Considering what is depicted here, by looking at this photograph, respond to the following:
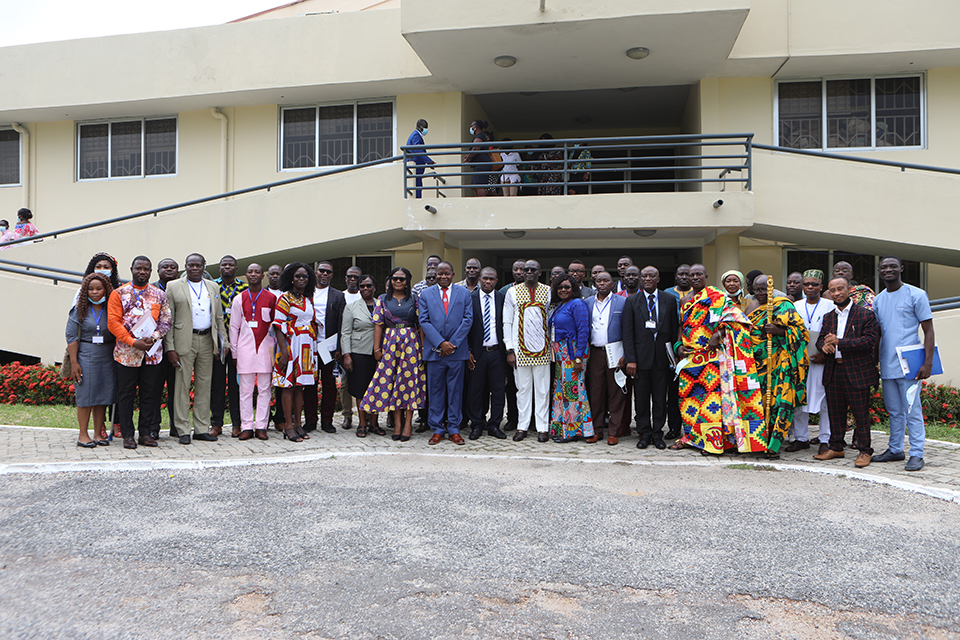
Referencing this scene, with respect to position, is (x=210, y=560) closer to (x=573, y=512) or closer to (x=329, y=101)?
(x=573, y=512)

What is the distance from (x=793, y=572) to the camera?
12.9 feet

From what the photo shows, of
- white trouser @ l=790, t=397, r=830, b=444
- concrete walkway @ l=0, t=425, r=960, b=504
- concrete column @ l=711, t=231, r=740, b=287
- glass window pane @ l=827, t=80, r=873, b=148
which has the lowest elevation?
concrete walkway @ l=0, t=425, r=960, b=504

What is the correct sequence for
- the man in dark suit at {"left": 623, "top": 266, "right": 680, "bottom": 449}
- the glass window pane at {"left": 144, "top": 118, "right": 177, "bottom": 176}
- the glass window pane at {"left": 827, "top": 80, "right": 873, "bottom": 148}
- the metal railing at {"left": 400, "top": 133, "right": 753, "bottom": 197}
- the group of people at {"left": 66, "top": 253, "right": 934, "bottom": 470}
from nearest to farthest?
the group of people at {"left": 66, "top": 253, "right": 934, "bottom": 470}, the man in dark suit at {"left": 623, "top": 266, "right": 680, "bottom": 449}, the metal railing at {"left": 400, "top": 133, "right": 753, "bottom": 197}, the glass window pane at {"left": 827, "top": 80, "right": 873, "bottom": 148}, the glass window pane at {"left": 144, "top": 118, "right": 177, "bottom": 176}

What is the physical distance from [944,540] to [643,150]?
534 inches

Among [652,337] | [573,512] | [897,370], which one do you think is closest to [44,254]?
[652,337]

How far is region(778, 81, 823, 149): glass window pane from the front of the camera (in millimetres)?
13586

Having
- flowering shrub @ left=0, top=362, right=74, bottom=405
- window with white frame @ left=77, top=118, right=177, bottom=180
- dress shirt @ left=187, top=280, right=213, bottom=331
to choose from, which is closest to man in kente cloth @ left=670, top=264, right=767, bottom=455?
dress shirt @ left=187, top=280, right=213, bottom=331

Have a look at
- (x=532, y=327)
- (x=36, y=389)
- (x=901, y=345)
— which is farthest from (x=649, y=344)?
(x=36, y=389)

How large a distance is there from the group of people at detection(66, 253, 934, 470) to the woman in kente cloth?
0.05 ft

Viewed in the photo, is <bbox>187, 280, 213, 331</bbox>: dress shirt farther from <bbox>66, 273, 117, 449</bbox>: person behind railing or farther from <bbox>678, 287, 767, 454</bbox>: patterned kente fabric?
<bbox>678, 287, 767, 454</bbox>: patterned kente fabric

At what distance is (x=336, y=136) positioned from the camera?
15258mm

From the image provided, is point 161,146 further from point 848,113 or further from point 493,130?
point 848,113

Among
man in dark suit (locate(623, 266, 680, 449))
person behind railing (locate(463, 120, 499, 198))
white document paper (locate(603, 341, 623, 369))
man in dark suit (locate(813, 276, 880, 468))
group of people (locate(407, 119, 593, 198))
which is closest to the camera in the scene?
man in dark suit (locate(813, 276, 880, 468))

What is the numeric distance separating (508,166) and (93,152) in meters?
10.2
